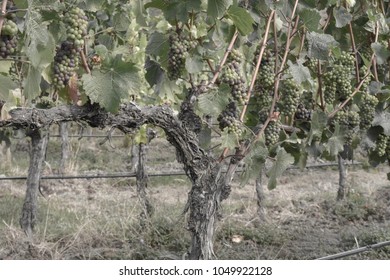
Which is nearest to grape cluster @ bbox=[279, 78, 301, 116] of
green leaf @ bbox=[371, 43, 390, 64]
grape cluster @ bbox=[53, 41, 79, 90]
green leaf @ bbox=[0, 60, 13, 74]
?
green leaf @ bbox=[371, 43, 390, 64]

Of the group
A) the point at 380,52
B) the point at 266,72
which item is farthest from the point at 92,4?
the point at 380,52

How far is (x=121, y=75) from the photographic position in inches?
107

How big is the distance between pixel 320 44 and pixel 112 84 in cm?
131

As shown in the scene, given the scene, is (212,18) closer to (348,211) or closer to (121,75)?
(121,75)

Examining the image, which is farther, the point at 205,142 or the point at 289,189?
the point at 289,189

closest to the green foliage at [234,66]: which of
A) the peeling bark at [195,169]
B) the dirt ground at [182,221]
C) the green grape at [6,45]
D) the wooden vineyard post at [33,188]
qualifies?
the green grape at [6,45]

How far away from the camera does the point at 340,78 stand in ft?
12.7

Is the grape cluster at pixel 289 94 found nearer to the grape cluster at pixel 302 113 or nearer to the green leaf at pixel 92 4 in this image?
the grape cluster at pixel 302 113

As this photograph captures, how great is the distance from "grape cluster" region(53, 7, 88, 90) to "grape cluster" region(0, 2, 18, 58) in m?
0.25

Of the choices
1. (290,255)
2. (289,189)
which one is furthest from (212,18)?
(289,189)

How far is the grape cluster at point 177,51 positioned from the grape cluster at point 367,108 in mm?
1457

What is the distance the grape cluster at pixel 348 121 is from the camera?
4039 mm

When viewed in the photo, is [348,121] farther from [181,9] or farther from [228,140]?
[181,9]
